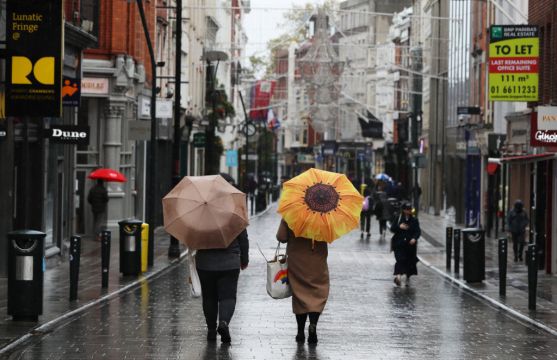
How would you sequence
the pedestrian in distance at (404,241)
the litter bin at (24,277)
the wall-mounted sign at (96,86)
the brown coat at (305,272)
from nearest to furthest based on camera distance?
the brown coat at (305,272), the litter bin at (24,277), the pedestrian in distance at (404,241), the wall-mounted sign at (96,86)

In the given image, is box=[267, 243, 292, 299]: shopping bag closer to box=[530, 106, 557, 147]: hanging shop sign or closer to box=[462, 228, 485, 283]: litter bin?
box=[530, 106, 557, 147]: hanging shop sign

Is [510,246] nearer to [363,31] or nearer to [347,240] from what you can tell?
[347,240]

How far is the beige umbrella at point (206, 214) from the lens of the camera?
14969 millimetres

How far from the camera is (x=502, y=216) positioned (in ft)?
149

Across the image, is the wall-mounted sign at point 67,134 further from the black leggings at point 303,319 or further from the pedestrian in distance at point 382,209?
the pedestrian in distance at point 382,209

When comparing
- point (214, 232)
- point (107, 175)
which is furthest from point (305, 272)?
point (107, 175)

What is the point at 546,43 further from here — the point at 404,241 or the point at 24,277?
the point at 24,277

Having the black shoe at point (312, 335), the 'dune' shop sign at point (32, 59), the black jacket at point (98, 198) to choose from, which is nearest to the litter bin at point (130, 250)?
the 'dune' shop sign at point (32, 59)

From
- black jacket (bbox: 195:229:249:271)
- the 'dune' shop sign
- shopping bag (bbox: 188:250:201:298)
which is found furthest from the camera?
the 'dune' shop sign

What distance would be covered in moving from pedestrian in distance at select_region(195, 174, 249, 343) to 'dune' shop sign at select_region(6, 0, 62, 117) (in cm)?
570

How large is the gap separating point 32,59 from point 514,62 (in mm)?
14550

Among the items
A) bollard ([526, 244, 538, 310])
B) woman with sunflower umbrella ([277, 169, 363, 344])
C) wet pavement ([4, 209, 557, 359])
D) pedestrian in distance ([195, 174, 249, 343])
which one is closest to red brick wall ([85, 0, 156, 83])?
wet pavement ([4, 209, 557, 359])

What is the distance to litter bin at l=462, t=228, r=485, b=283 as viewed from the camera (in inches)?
1013

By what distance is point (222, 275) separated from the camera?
49.7ft
